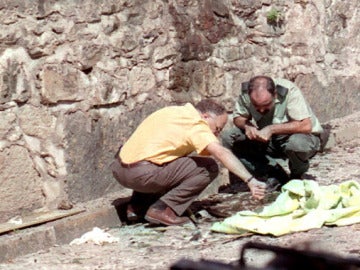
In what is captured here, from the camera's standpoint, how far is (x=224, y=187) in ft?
26.1

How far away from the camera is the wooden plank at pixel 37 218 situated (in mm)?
6223

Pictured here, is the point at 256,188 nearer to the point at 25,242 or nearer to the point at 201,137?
the point at 201,137

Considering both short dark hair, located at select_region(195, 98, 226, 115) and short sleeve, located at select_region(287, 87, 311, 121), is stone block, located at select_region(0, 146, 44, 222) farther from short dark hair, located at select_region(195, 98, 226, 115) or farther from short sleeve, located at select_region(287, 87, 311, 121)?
short sleeve, located at select_region(287, 87, 311, 121)

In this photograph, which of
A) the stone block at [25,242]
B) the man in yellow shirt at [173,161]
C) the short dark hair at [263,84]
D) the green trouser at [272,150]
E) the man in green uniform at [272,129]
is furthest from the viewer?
the green trouser at [272,150]

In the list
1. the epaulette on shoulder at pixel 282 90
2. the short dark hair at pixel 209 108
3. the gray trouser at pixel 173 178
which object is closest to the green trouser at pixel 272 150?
the epaulette on shoulder at pixel 282 90

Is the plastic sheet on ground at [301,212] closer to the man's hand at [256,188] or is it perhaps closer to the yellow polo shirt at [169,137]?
the man's hand at [256,188]

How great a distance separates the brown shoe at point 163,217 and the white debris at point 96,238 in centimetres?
46

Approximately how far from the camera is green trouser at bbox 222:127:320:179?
754 centimetres

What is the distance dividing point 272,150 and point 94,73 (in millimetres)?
1671

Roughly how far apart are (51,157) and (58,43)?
78 centimetres

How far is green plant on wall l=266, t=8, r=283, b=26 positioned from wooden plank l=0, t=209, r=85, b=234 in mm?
3397

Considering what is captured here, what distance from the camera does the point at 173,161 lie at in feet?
21.4

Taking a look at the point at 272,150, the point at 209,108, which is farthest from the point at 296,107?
the point at 209,108

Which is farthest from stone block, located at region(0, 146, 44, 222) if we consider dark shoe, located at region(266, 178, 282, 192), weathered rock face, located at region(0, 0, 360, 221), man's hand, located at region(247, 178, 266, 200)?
dark shoe, located at region(266, 178, 282, 192)
